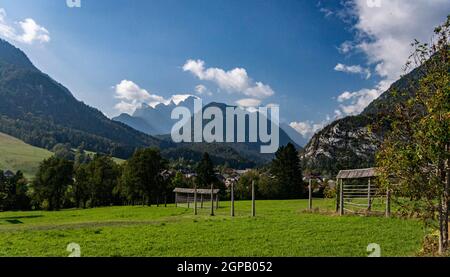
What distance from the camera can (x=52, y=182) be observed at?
6875 cm

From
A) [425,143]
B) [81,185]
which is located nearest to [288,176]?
[81,185]

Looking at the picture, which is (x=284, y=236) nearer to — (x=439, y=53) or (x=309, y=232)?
(x=309, y=232)

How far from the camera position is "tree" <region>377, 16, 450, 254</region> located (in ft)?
27.6

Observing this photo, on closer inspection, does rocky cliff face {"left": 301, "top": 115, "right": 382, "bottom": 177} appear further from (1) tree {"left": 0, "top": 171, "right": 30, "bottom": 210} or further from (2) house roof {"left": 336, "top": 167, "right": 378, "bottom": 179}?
(1) tree {"left": 0, "top": 171, "right": 30, "bottom": 210}

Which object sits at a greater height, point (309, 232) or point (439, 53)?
point (439, 53)

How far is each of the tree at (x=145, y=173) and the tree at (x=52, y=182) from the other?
1933 cm

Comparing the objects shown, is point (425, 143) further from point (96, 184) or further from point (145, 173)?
point (96, 184)

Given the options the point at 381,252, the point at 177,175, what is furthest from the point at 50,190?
the point at 381,252

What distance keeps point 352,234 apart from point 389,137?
501cm

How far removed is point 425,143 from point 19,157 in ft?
587

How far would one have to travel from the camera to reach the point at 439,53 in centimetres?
919
